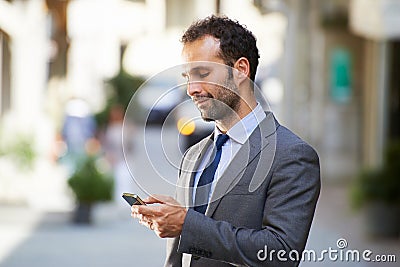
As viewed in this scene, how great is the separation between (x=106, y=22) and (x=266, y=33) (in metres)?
4.22

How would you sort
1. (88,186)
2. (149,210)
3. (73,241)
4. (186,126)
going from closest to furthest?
(149,210), (186,126), (73,241), (88,186)

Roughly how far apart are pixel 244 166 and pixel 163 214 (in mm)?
271

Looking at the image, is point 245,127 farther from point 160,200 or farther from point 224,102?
point 160,200

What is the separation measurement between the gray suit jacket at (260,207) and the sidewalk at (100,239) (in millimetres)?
5208

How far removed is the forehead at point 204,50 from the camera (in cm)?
269

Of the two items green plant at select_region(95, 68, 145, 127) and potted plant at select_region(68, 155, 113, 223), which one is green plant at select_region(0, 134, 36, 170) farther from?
green plant at select_region(95, 68, 145, 127)

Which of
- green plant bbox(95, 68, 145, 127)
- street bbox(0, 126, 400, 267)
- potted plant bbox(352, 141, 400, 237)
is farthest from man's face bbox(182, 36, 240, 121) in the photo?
green plant bbox(95, 68, 145, 127)

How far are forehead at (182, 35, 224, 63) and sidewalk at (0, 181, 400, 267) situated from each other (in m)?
5.34

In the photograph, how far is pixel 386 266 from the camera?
8.62m

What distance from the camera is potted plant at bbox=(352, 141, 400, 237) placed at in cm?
1093

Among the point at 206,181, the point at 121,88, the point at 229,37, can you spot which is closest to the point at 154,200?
the point at 206,181

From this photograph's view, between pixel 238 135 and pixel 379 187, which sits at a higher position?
pixel 238 135

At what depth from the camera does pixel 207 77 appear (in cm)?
268

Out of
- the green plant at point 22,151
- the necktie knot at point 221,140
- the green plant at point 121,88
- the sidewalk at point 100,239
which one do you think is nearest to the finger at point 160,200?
the necktie knot at point 221,140
